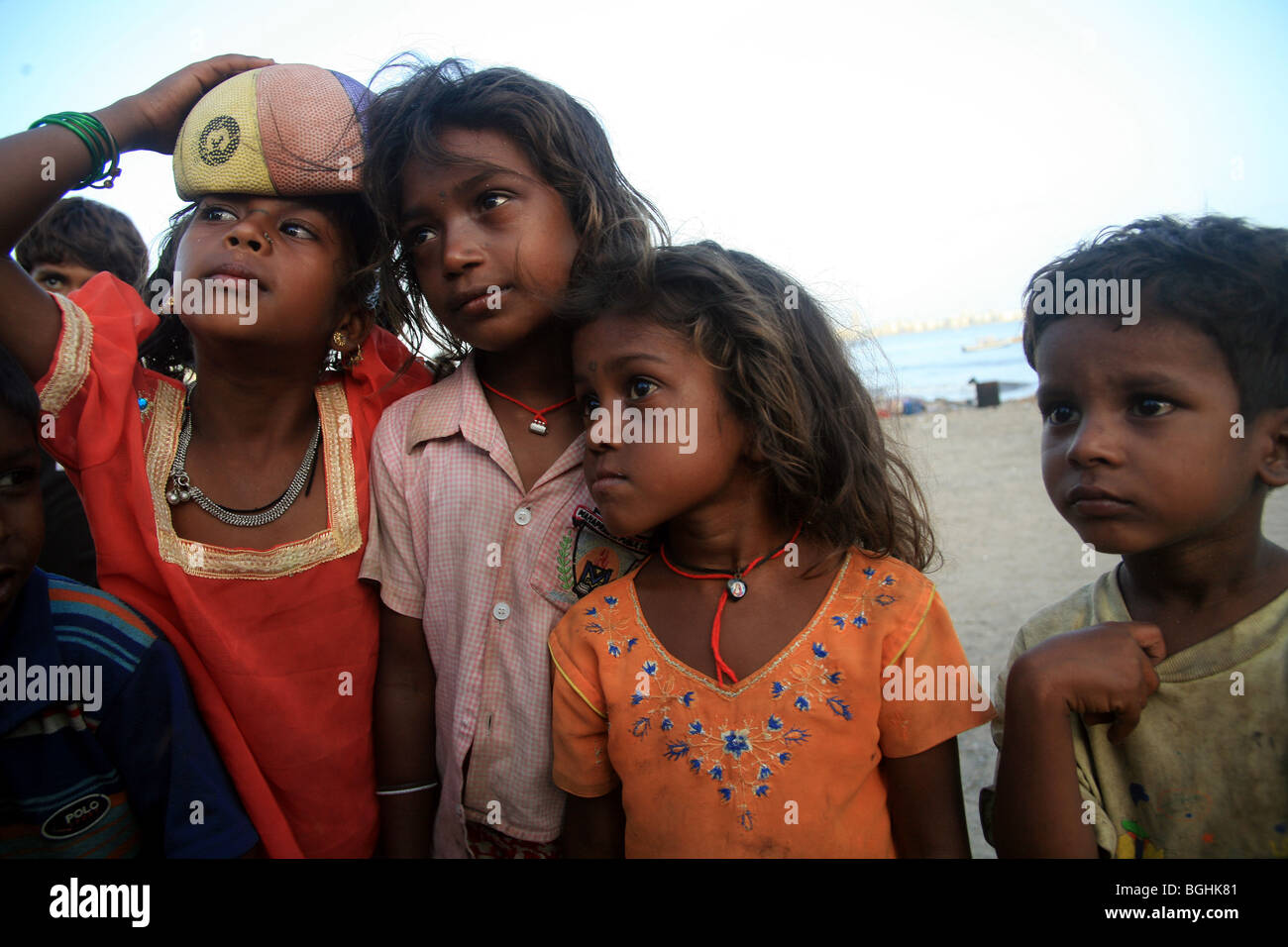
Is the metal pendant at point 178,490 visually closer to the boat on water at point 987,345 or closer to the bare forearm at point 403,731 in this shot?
the bare forearm at point 403,731

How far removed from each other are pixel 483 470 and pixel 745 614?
0.67 meters

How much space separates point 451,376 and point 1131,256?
4.75 ft

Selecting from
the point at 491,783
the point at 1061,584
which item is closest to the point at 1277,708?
the point at 491,783

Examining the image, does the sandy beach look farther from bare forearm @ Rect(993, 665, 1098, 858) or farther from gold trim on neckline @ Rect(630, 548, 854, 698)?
bare forearm @ Rect(993, 665, 1098, 858)

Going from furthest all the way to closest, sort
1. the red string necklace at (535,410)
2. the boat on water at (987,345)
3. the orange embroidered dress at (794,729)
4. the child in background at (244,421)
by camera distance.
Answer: the boat on water at (987,345), the red string necklace at (535,410), the child in background at (244,421), the orange embroidered dress at (794,729)

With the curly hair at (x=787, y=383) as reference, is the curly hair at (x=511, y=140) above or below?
above

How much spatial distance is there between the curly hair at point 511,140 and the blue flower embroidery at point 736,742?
38.7 inches

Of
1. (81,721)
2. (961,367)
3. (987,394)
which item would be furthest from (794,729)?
(961,367)

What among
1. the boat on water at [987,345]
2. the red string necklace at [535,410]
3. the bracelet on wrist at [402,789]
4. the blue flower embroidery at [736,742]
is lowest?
the bracelet on wrist at [402,789]

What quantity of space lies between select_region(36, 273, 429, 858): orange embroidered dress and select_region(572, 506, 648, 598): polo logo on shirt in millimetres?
529

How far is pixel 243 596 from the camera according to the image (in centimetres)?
176

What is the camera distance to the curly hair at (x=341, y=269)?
1885 mm

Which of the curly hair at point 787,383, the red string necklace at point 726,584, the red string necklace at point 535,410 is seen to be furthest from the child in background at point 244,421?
the red string necklace at point 726,584

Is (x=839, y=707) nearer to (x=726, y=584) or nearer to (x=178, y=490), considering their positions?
(x=726, y=584)
